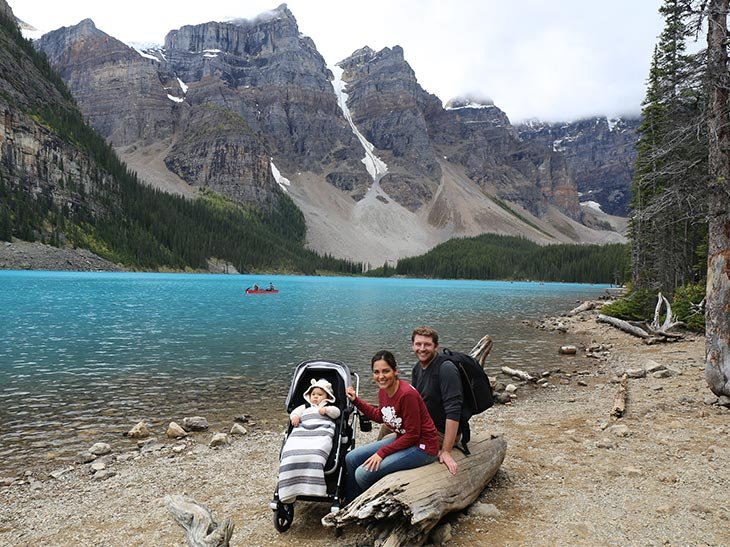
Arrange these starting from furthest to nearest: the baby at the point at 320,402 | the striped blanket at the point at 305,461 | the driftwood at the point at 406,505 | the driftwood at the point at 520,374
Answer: the driftwood at the point at 520,374 < the baby at the point at 320,402 < the striped blanket at the point at 305,461 < the driftwood at the point at 406,505

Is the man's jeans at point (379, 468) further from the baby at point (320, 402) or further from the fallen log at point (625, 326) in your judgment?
the fallen log at point (625, 326)

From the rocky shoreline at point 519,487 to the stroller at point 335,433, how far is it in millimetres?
376

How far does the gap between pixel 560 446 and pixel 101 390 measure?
1456 centimetres

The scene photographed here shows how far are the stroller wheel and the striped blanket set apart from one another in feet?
0.73

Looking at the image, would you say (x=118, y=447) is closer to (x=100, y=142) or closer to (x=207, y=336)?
(x=207, y=336)

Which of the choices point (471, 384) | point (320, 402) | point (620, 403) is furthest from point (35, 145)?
point (471, 384)

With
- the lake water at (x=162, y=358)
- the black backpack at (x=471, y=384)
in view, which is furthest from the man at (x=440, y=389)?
the lake water at (x=162, y=358)

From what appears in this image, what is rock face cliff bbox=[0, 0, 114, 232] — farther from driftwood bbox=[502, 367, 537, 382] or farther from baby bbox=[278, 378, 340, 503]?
baby bbox=[278, 378, 340, 503]

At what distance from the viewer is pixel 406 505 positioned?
5.27 meters

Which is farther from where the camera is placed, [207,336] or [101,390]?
[207,336]

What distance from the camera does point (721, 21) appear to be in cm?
1055

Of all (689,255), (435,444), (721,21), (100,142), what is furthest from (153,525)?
(100,142)

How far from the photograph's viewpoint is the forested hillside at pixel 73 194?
128750mm

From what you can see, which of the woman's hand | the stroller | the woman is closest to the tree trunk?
the woman
